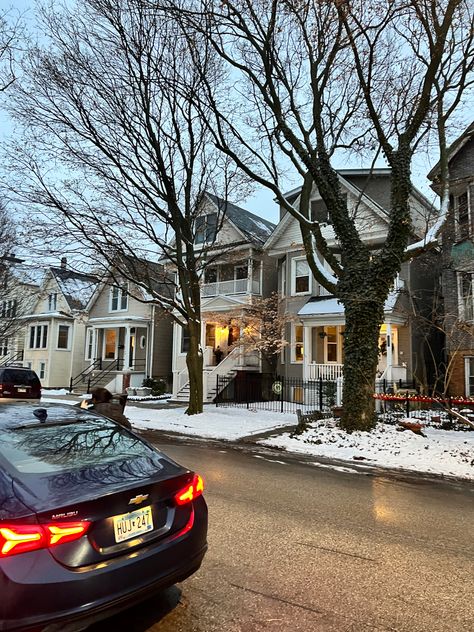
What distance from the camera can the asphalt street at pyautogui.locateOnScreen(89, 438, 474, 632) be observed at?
3021 mm

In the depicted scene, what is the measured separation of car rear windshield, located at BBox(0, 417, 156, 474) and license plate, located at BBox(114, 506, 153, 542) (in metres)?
0.52

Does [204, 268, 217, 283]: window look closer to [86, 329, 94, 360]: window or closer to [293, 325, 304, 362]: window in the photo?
[293, 325, 304, 362]: window

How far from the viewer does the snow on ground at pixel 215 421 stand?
12.8m

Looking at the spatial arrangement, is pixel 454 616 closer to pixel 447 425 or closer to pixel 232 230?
pixel 447 425

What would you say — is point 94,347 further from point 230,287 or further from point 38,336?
point 230,287

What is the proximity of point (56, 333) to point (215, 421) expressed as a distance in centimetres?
2227

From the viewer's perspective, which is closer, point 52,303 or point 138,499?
point 138,499

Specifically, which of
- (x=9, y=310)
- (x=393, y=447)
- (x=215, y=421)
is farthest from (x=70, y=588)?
(x=9, y=310)

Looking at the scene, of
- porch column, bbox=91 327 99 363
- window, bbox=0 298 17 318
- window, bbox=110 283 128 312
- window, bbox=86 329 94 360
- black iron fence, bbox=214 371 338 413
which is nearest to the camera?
black iron fence, bbox=214 371 338 413

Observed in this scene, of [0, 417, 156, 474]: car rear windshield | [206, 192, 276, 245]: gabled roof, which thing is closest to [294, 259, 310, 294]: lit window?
[206, 192, 276, 245]: gabled roof

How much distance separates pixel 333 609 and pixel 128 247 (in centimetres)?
1366

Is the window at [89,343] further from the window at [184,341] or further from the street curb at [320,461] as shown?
the street curb at [320,461]

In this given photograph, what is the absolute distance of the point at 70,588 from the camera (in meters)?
2.34

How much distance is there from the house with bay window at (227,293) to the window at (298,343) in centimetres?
211
